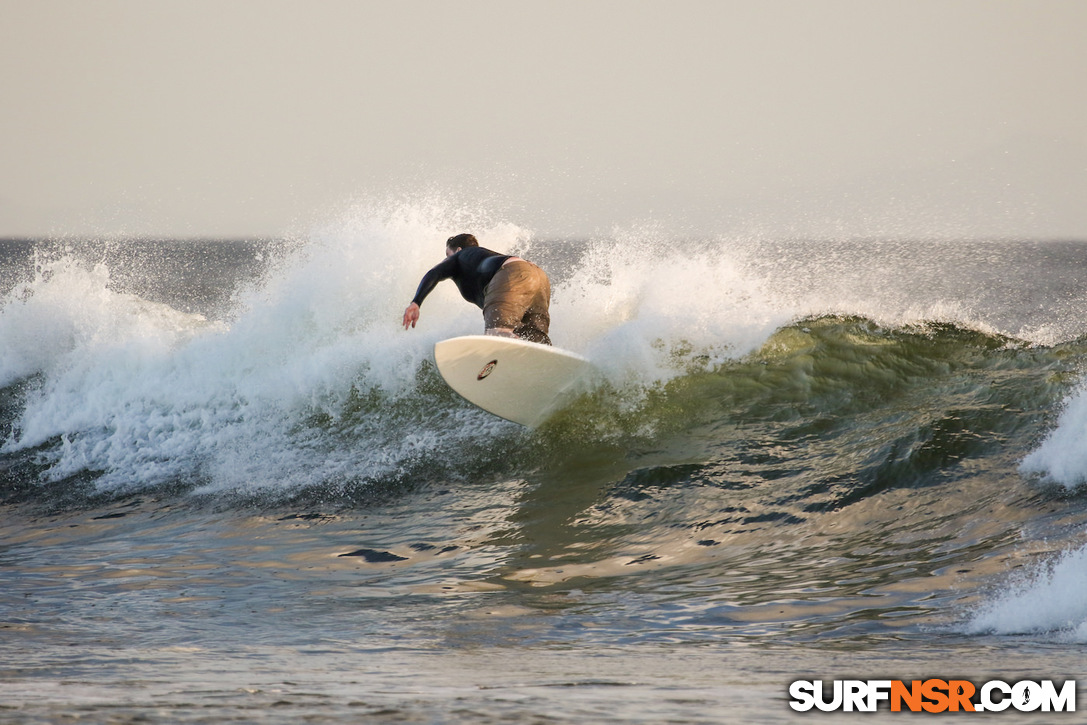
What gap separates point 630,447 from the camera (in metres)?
7.18

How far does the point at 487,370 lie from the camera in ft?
23.0

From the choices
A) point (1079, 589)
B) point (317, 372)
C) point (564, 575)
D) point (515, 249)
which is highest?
point (515, 249)

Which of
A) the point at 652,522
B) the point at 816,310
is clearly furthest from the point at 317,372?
the point at 816,310

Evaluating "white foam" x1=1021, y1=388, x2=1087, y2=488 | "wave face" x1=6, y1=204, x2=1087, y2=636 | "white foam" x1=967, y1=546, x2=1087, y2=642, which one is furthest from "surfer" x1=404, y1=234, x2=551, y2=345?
"white foam" x1=967, y1=546, x2=1087, y2=642

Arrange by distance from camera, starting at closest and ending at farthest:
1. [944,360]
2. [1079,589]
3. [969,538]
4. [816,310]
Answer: [1079,589] → [969,538] → [944,360] → [816,310]

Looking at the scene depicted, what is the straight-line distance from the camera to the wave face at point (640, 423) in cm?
484

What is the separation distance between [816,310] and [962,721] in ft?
23.2

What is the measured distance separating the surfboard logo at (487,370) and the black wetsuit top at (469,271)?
0.88m

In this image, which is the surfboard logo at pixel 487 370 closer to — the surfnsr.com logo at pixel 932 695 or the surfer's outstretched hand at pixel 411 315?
the surfer's outstretched hand at pixel 411 315

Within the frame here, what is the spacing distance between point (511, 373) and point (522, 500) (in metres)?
1.15

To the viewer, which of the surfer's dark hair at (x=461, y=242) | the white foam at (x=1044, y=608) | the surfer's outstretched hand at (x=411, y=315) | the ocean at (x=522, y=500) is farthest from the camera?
the surfer's dark hair at (x=461, y=242)

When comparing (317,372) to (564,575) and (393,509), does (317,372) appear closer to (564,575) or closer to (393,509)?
(393,509)

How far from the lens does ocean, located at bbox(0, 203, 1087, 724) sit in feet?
9.25

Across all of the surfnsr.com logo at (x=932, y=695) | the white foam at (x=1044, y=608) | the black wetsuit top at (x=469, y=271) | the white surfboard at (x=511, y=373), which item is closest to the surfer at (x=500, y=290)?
the black wetsuit top at (x=469, y=271)
